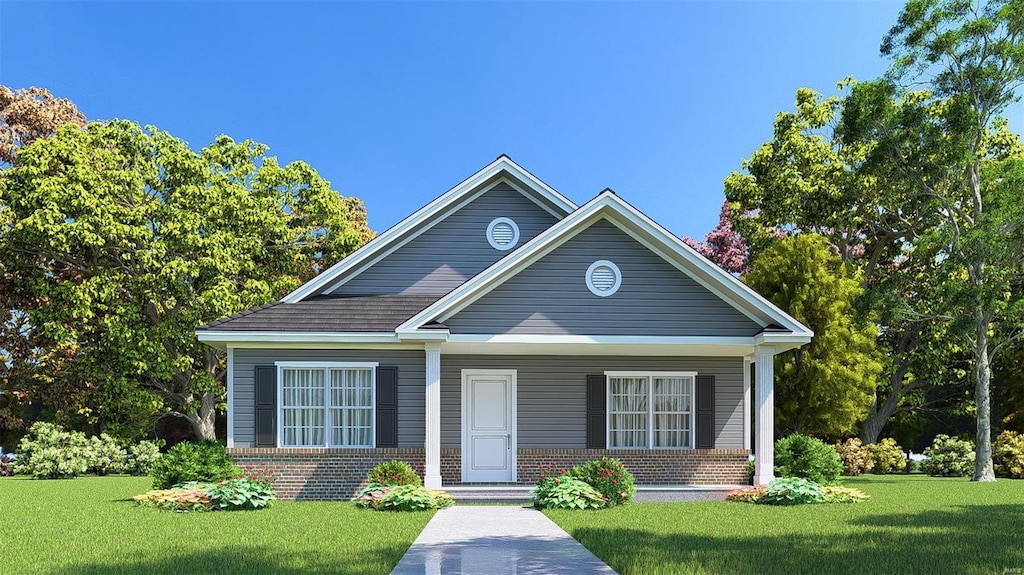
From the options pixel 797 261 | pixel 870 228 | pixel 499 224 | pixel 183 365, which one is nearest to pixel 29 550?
pixel 499 224

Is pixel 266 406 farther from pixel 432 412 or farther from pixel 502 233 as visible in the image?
pixel 502 233

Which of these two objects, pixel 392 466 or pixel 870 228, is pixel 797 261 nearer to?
pixel 870 228

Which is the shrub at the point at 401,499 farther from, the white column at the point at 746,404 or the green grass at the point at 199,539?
the white column at the point at 746,404

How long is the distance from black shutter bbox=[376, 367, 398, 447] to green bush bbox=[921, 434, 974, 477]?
1797 centimetres

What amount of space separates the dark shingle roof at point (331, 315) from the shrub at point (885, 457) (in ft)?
53.3

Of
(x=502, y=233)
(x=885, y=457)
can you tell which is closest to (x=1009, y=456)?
(x=885, y=457)

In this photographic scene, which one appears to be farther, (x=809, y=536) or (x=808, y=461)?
(x=808, y=461)

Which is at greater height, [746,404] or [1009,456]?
[746,404]

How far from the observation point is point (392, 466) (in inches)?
602

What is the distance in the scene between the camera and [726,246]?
3388cm

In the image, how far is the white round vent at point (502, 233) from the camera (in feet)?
63.2

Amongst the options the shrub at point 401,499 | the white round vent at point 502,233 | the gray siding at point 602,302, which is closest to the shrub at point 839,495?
the gray siding at point 602,302

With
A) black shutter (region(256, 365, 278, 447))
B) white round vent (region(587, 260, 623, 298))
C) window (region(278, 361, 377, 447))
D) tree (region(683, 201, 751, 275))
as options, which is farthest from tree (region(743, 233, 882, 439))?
black shutter (region(256, 365, 278, 447))

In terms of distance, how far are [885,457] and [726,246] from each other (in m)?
10.4
